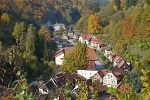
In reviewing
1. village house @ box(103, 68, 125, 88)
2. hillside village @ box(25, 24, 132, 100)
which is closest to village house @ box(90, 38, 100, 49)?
hillside village @ box(25, 24, 132, 100)

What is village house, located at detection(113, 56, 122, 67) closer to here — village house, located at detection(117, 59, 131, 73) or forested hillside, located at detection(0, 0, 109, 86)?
village house, located at detection(117, 59, 131, 73)

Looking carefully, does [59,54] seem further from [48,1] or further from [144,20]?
[48,1]

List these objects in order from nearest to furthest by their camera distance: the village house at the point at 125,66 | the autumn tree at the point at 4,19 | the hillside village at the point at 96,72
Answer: the hillside village at the point at 96,72 < the village house at the point at 125,66 < the autumn tree at the point at 4,19

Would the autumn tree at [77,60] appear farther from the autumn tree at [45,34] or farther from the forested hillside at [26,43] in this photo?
the autumn tree at [45,34]

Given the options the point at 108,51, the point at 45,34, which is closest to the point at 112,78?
the point at 108,51

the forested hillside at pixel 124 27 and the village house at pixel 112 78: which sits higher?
the forested hillside at pixel 124 27

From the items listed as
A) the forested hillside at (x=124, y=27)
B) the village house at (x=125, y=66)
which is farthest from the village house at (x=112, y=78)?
the village house at (x=125, y=66)

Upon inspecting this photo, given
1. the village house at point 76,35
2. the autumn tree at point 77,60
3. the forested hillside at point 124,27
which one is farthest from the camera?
the village house at point 76,35

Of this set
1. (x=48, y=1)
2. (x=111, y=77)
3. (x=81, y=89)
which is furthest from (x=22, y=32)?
(x=48, y=1)

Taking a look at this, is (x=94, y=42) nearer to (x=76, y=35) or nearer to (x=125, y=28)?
(x=125, y=28)

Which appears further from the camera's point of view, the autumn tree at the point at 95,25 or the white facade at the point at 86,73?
the autumn tree at the point at 95,25
